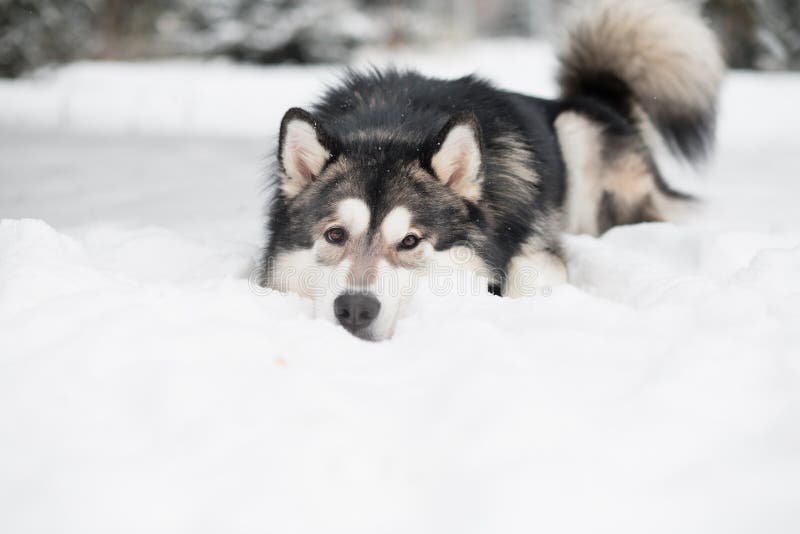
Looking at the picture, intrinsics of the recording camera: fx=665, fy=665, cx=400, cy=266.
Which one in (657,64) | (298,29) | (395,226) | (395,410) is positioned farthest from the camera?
(298,29)

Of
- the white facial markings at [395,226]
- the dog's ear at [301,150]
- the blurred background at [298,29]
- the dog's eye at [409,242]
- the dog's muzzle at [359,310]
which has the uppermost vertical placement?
the dog's ear at [301,150]

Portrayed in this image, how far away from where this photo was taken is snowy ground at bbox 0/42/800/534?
56.4 inches

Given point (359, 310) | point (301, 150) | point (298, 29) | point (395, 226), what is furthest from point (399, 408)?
point (298, 29)

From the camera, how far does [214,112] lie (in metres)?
9.76

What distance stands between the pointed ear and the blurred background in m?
10.5

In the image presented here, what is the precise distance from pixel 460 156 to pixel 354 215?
1.70ft

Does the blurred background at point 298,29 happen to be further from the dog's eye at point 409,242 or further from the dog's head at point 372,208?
the dog's eye at point 409,242

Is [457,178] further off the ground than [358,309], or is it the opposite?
[457,178]

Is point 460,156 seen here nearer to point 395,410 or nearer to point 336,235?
point 336,235

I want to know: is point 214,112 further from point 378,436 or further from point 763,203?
point 378,436

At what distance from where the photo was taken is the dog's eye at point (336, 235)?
2.67 metres

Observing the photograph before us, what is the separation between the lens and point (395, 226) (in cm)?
260

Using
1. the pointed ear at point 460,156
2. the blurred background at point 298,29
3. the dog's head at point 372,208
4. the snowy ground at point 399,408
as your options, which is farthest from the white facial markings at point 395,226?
the blurred background at point 298,29

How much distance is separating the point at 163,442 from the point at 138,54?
15751 millimetres
